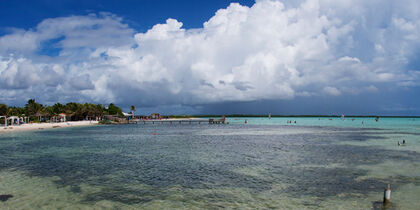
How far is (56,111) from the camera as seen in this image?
10875 centimetres

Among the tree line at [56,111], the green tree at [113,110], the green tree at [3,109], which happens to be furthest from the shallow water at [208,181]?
the green tree at [113,110]

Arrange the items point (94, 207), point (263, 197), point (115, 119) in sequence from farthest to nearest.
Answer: point (115, 119), point (263, 197), point (94, 207)

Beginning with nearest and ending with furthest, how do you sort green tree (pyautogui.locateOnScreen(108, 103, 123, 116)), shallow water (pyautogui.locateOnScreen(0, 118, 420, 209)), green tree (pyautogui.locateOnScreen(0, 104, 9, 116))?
1. shallow water (pyautogui.locateOnScreen(0, 118, 420, 209))
2. green tree (pyautogui.locateOnScreen(0, 104, 9, 116))
3. green tree (pyautogui.locateOnScreen(108, 103, 123, 116))

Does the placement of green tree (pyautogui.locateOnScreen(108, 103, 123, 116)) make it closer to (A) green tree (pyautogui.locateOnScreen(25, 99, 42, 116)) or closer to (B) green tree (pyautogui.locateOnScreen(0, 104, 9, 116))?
(A) green tree (pyautogui.locateOnScreen(25, 99, 42, 116))

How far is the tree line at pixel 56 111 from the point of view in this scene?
91.2 meters

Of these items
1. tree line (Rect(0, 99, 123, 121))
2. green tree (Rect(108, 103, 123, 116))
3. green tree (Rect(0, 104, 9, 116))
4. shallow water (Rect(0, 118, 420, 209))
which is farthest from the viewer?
green tree (Rect(108, 103, 123, 116))

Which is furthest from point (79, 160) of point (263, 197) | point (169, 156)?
point (263, 197)

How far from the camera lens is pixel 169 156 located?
85.4 ft

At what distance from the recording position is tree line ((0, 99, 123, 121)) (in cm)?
9119

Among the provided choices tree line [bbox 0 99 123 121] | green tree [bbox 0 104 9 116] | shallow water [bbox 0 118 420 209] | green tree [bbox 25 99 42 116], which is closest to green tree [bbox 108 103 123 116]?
tree line [bbox 0 99 123 121]

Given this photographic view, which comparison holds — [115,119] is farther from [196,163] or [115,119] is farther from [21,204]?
[21,204]

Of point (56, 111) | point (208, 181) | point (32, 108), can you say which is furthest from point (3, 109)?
point (208, 181)

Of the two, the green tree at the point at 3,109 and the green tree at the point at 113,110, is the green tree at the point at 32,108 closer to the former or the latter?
the green tree at the point at 3,109

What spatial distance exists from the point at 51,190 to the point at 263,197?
36.4 feet
